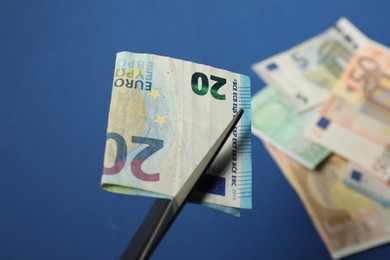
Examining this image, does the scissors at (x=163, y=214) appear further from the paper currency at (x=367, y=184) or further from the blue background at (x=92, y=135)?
the paper currency at (x=367, y=184)

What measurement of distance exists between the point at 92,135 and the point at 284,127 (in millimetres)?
519

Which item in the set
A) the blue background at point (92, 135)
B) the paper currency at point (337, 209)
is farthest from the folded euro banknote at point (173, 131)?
the paper currency at point (337, 209)

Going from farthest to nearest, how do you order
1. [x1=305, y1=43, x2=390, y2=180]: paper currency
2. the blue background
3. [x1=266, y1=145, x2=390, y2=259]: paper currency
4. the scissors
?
[x1=305, y1=43, x2=390, y2=180]: paper currency < [x1=266, y1=145, x2=390, y2=259]: paper currency < the blue background < the scissors

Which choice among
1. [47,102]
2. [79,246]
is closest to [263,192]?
[79,246]

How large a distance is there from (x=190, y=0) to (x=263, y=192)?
0.60m

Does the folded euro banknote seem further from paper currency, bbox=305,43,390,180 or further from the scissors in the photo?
paper currency, bbox=305,43,390,180

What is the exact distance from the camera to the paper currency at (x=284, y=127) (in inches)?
44.4

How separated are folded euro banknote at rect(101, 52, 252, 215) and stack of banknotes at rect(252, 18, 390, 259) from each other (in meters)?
0.56

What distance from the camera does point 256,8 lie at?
1.30m

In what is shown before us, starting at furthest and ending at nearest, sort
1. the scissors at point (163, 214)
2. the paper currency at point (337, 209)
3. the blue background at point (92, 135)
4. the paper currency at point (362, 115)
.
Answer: the paper currency at point (362, 115)
the paper currency at point (337, 209)
the blue background at point (92, 135)
the scissors at point (163, 214)

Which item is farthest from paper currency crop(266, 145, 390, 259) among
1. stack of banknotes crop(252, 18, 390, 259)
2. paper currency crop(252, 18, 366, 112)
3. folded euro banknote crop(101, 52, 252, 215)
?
folded euro banknote crop(101, 52, 252, 215)

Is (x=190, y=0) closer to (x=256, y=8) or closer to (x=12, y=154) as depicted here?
(x=256, y=8)

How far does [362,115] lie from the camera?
1.20m

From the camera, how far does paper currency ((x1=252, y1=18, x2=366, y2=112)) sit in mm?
1220
